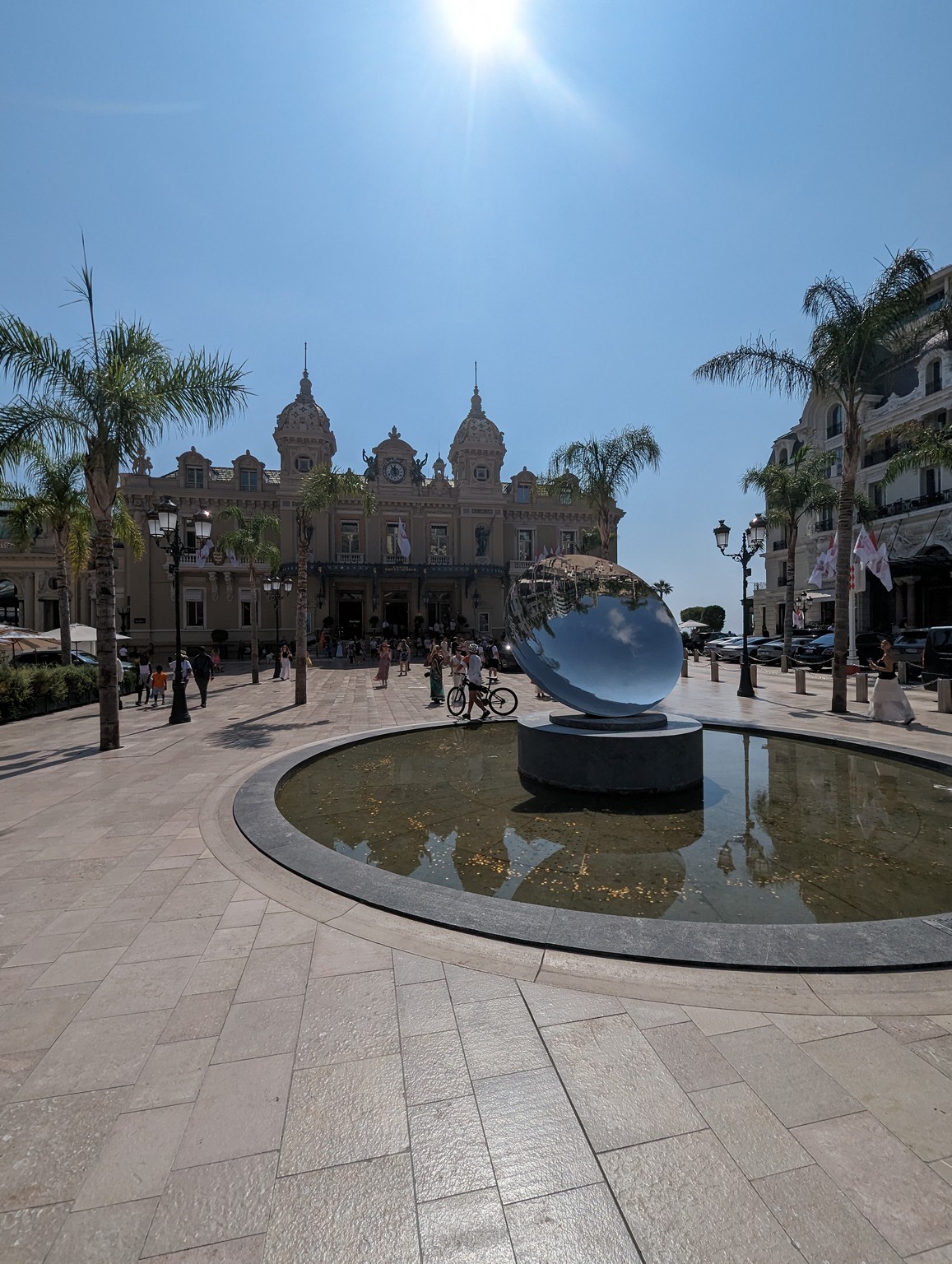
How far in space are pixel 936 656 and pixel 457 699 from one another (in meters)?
15.9

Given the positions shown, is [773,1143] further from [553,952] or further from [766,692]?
[766,692]

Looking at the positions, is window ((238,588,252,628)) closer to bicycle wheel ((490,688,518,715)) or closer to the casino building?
the casino building

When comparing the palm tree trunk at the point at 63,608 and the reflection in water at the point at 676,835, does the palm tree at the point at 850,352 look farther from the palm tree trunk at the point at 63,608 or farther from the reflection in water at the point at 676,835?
the palm tree trunk at the point at 63,608

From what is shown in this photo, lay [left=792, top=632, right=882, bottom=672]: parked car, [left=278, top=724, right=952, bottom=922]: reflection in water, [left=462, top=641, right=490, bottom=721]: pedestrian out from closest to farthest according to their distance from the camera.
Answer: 1. [left=278, top=724, right=952, bottom=922]: reflection in water
2. [left=462, top=641, right=490, bottom=721]: pedestrian
3. [left=792, top=632, right=882, bottom=672]: parked car

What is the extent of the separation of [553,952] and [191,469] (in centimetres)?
4262

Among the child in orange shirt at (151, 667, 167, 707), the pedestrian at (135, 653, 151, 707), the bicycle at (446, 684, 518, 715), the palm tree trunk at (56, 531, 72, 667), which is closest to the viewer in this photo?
the bicycle at (446, 684, 518, 715)

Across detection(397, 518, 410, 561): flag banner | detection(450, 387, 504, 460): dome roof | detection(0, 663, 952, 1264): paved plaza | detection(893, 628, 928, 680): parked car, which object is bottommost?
detection(0, 663, 952, 1264): paved plaza

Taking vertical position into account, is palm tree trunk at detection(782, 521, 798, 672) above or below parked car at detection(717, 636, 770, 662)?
above

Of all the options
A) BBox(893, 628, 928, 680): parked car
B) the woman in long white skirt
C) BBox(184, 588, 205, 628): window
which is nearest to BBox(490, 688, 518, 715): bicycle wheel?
the woman in long white skirt

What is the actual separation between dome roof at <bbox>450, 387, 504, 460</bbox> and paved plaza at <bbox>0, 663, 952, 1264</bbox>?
4158 centimetres

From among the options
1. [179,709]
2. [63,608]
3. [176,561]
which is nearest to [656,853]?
[179,709]

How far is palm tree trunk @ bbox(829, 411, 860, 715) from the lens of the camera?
1369 centimetres

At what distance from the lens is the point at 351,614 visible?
41938 mm

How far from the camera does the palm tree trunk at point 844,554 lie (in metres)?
13.7
